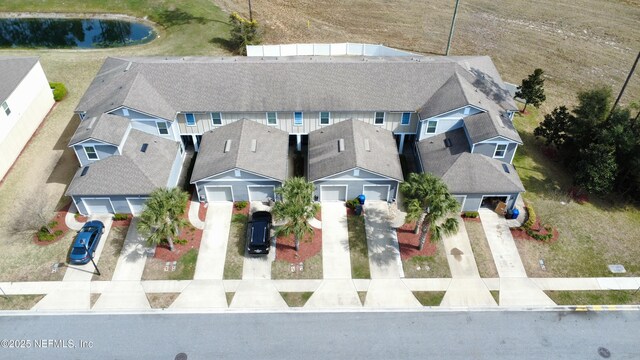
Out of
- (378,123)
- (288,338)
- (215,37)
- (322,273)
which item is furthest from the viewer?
(215,37)

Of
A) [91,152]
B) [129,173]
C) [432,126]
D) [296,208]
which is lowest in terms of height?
[129,173]

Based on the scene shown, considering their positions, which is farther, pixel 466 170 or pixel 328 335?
pixel 466 170

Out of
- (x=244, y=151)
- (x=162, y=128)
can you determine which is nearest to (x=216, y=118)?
(x=162, y=128)

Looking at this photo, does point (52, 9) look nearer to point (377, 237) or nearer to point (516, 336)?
point (377, 237)

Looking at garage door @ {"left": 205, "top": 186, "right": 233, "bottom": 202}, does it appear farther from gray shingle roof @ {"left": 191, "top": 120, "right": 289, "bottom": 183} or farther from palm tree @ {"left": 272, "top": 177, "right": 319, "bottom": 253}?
palm tree @ {"left": 272, "top": 177, "right": 319, "bottom": 253}

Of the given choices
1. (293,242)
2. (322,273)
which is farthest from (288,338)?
(293,242)

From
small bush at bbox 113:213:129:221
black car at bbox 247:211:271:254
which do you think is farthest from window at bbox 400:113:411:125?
small bush at bbox 113:213:129:221

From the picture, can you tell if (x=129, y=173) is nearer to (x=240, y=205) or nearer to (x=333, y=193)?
(x=240, y=205)

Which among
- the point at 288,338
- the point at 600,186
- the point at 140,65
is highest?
the point at 140,65
